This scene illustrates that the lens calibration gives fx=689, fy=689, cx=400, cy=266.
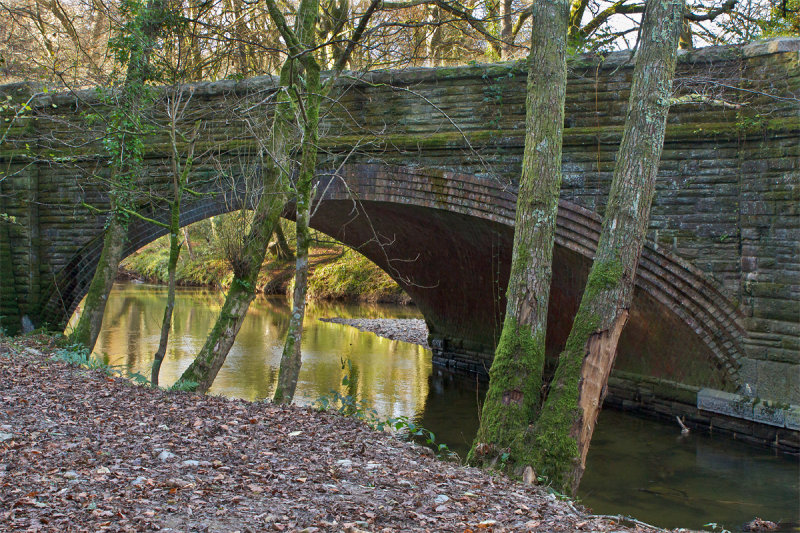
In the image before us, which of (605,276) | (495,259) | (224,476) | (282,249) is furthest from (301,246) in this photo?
(282,249)

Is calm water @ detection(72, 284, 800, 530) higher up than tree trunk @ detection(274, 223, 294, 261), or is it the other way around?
tree trunk @ detection(274, 223, 294, 261)

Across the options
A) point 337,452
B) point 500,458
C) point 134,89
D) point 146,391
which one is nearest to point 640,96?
point 500,458

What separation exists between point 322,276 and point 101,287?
1666 centimetres

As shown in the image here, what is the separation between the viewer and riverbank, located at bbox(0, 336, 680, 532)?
3.10 meters

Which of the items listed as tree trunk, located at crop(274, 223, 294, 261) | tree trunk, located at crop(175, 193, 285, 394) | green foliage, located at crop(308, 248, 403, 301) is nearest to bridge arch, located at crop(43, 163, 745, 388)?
tree trunk, located at crop(175, 193, 285, 394)

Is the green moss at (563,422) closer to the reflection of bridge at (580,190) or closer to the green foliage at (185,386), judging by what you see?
the reflection of bridge at (580,190)

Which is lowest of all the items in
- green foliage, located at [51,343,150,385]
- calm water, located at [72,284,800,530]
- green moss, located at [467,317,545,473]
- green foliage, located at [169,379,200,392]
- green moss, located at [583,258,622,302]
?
calm water, located at [72,284,800,530]

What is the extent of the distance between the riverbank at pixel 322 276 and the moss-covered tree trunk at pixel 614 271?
18.1m

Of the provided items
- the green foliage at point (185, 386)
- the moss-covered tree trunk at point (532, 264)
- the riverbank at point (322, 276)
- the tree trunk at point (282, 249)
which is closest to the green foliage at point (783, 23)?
the moss-covered tree trunk at point (532, 264)

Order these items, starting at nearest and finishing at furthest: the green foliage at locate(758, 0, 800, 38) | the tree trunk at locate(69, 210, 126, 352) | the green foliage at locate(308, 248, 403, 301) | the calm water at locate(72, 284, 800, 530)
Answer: the calm water at locate(72, 284, 800, 530) → the tree trunk at locate(69, 210, 126, 352) → the green foliage at locate(758, 0, 800, 38) → the green foliage at locate(308, 248, 403, 301)

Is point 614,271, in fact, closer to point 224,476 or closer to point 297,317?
point 297,317

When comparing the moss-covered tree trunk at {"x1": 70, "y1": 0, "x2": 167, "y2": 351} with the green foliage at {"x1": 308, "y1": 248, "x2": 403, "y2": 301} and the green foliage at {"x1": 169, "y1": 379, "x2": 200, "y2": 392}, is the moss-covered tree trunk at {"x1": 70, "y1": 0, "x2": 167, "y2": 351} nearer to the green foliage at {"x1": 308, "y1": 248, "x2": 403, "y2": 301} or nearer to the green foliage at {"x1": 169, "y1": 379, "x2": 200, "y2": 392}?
the green foliage at {"x1": 169, "y1": 379, "x2": 200, "y2": 392}

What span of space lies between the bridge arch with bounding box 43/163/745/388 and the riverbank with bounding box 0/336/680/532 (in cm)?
249

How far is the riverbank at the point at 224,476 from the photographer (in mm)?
3102
